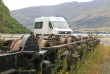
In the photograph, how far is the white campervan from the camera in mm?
15609

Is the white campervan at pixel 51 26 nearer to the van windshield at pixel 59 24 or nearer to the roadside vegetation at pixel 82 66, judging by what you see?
the van windshield at pixel 59 24

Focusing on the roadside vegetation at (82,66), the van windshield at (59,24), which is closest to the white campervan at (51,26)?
the van windshield at (59,24)

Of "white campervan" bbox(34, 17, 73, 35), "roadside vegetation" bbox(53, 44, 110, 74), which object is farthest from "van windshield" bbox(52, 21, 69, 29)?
"roadside vegetation" bbox(53, 44, 110, 74)

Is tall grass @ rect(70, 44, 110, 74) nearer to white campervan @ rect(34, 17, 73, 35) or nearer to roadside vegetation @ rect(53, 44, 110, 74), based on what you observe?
roadside vegetation @ rect(53, 44, 110, 74)

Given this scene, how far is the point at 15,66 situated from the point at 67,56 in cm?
255

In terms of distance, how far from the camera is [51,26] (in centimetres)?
1591

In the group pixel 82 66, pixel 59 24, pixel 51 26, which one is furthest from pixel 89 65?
pixel 59 24

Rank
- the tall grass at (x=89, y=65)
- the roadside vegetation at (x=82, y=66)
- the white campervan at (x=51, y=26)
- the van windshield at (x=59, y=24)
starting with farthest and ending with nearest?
1. the van windshield at (x=59, y=24)
2. the white campervan at (x=51, y=26)
3. the tall grass at (x=89, y=65)
4. the roadside vegetation at (x=82, y=66)

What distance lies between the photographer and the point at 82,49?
8.35m

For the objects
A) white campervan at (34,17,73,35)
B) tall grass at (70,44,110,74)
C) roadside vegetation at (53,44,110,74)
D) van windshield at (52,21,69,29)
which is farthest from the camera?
van windshield at (52,21,69,29)

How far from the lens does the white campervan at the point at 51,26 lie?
1561 cm

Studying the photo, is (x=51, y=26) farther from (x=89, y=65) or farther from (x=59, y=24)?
(x=89, y=65)

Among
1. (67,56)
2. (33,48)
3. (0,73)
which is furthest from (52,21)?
(0,73)

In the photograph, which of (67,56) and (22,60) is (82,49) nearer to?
(67,56)
